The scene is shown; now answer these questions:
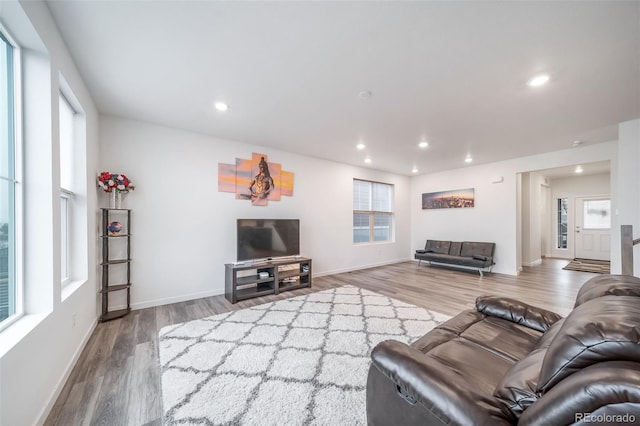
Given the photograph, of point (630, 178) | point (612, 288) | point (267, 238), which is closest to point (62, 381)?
point (267, 238)

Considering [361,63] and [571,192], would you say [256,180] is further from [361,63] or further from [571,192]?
[571,192]

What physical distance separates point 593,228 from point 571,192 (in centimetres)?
117

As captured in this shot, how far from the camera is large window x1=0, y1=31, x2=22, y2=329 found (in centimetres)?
145

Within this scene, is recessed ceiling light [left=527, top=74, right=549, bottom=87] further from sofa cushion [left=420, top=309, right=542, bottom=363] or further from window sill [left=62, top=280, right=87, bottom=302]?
window sill [left=62, top=280, right=87, bottom=302]

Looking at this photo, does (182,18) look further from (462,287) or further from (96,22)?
(462,287)

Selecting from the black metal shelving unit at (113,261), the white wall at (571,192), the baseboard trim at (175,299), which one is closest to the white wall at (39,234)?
the black metal shelving unit at (113,261)

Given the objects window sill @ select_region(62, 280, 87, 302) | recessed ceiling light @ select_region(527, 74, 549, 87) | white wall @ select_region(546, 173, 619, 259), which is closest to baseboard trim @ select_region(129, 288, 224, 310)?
window sill @ select_region(62, 280, 87, 302)

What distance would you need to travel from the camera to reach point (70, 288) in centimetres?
220

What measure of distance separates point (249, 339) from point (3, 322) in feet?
5.43

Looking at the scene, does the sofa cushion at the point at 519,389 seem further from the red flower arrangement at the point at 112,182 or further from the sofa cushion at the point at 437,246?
the sofa cushion at the point at 437,246

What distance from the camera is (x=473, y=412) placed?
0.84 metres

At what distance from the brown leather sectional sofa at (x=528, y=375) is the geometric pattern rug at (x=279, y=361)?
0.56 metres

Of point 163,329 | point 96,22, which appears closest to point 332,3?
point 96,22

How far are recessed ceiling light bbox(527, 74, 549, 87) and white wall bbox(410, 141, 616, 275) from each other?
3.21 m
